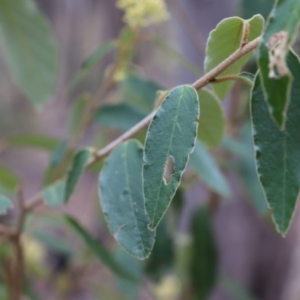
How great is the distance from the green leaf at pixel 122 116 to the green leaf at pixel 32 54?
0.13m

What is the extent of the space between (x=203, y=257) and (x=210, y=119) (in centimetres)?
53

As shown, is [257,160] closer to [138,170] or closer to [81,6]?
[138,170]

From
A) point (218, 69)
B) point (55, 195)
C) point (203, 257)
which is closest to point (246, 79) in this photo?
point (218, 69)

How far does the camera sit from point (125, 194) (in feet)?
1.41

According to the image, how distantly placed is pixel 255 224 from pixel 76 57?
7.41ft

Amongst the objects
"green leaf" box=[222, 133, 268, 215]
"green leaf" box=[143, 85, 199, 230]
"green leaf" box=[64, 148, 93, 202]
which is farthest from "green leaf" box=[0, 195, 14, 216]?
"green leaf" box=[222, 133, 268, 215]

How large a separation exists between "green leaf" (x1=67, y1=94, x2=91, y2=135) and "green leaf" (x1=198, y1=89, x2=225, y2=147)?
0.23 meters

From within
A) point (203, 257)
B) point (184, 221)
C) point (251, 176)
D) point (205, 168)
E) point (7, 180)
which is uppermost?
point (7, 180)

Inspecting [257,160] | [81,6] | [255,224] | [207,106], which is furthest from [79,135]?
[81,6]

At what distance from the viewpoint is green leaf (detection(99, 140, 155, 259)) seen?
39cm

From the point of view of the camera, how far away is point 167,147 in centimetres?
33

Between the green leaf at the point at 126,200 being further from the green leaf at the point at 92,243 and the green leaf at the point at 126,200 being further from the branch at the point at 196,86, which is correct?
the green leaf at the point at 92,243

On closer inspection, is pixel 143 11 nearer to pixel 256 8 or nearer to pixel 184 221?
pixel 256 8

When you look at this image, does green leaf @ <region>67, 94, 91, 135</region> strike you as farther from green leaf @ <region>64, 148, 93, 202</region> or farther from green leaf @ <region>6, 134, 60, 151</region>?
green leaf @ <region>64, 148, 93, 202</region>
